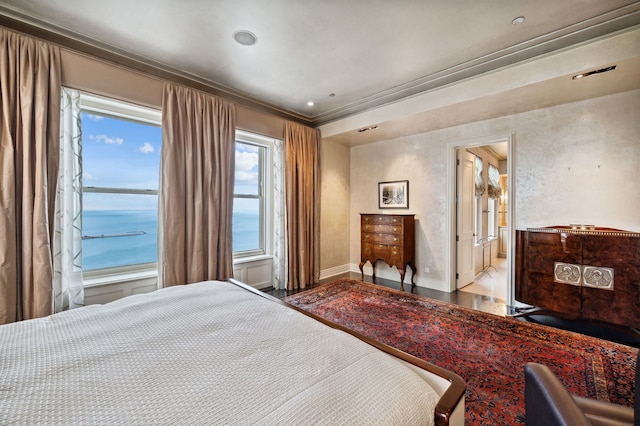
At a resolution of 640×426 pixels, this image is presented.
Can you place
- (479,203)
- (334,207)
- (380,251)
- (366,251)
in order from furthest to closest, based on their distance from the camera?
(479,203)
(334,207)
(366,251)
(380,251)

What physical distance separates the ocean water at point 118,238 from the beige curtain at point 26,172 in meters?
0.52

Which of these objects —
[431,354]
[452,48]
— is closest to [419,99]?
[452,48]

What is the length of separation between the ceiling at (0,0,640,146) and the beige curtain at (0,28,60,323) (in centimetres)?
36

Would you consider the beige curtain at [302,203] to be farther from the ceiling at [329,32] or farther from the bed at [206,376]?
the bed at [206,376]

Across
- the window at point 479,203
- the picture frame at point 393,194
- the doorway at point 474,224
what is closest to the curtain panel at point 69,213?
the picture frame at point 393,194

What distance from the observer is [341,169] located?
5219mm

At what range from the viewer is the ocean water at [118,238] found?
2.84 metres

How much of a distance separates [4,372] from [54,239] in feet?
6.46

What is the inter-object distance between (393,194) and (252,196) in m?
2.48

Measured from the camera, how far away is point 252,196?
166 inches

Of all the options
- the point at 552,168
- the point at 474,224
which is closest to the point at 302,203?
the point at 474,224

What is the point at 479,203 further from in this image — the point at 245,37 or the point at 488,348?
the point at 245,37

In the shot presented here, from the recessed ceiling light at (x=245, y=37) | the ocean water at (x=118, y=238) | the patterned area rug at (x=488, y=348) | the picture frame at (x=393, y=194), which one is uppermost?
the recessed ceiling light at (x=245, y=37)

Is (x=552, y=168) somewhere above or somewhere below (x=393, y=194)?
above
